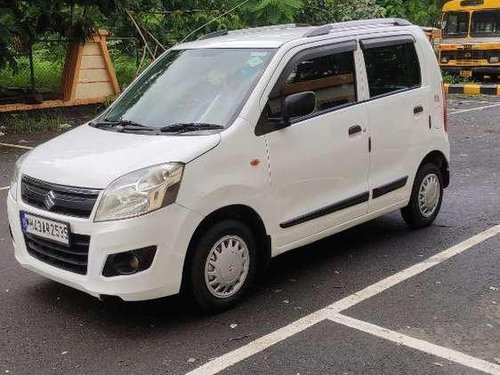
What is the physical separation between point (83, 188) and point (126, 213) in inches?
12.8

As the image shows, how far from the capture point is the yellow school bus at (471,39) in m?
19.7

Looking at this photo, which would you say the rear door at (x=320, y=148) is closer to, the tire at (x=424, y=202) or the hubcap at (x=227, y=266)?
the hubcap at (x=227, y=266)

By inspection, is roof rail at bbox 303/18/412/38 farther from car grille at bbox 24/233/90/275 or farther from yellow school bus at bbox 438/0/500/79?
yellow school bus at bbox 438/0/500/79

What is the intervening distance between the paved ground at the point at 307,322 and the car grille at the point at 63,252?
1.40ft

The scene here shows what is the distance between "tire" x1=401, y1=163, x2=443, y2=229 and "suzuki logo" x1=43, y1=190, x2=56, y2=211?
10.5 feet

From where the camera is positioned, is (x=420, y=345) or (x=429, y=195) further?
(x=429, y=195)

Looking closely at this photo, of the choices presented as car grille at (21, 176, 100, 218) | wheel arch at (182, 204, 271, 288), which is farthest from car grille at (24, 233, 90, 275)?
wheel arch at (182, 204, 271, 288)

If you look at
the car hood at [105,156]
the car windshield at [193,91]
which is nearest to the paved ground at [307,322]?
the car hood at [105,156]

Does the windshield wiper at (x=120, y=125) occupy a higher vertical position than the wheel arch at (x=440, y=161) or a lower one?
higher

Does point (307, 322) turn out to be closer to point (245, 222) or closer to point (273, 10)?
point (245, 222)

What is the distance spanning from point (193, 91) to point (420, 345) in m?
2.38

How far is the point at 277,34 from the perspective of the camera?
5125mm

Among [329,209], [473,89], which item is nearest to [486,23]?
[473,89]

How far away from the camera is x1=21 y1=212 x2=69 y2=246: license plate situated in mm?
3932
